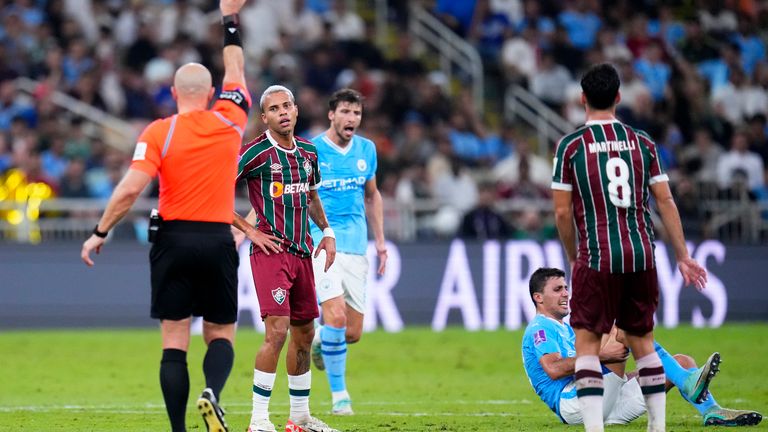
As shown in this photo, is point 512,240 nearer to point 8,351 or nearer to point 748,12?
point 8,351

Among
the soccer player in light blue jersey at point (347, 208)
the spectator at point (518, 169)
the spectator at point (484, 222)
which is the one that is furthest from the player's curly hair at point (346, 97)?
the spectator at point (518, 169)

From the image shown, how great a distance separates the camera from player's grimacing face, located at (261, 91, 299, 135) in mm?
9836

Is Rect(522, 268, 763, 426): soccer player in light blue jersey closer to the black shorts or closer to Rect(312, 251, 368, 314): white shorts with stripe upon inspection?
Rect(312, 251, 368, 314): white shorts with stripe

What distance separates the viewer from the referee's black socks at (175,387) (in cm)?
846

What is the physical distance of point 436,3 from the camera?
1101 inches

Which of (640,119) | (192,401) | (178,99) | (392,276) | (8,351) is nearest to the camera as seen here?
(178,99)

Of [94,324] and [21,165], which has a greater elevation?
[21,165]

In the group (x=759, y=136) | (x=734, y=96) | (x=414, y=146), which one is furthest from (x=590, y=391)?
(x=734, y=96)

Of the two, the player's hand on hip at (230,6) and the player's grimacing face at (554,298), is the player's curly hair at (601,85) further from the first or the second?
the player's hand on hip at (230,6)

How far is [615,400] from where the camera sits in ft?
33.2

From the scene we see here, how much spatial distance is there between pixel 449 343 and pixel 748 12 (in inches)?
495

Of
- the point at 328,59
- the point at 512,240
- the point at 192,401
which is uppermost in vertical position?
the point at 328,59

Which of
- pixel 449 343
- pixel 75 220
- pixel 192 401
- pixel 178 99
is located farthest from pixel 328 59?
pixel 178 99

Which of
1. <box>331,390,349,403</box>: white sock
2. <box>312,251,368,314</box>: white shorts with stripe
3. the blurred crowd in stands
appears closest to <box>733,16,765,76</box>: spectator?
the blurred crowd in stands
